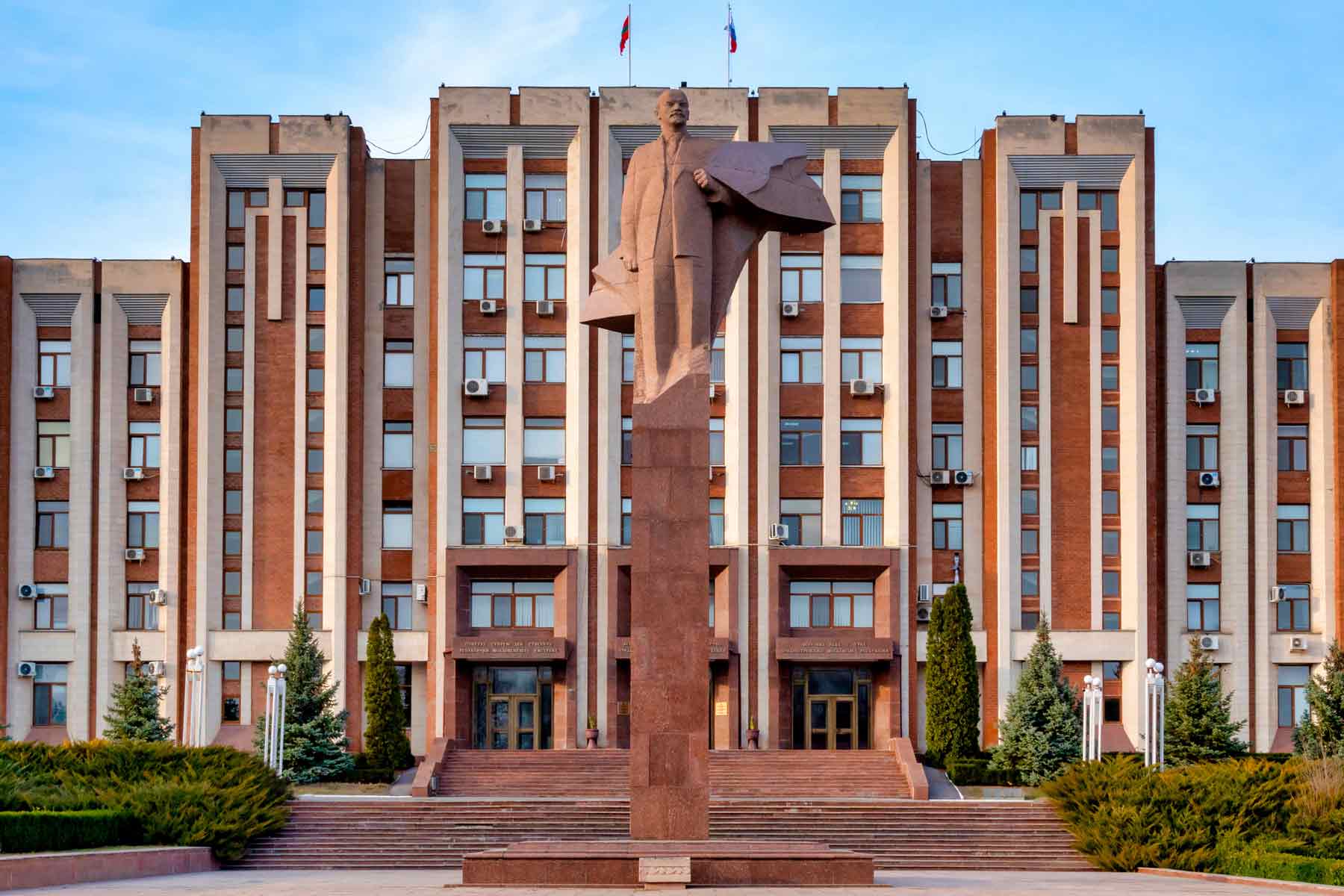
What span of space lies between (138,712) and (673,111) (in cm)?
2002

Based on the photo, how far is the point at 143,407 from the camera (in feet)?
140

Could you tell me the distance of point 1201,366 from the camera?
140ft

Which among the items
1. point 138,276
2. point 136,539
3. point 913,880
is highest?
point 138,276

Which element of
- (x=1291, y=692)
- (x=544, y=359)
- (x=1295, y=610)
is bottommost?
(x=1291, y=692)

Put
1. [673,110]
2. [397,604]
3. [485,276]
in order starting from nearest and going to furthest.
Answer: [673,110] < [485,276] < [397,604]

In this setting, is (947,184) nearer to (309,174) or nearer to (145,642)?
(309,174)

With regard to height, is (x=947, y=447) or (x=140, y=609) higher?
(x=947, y=447)

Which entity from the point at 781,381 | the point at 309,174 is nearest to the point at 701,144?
the point at 781,381

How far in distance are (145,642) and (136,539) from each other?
2416mm

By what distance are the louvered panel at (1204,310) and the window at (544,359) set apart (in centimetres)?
1421

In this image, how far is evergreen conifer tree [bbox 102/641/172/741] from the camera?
1435 inches

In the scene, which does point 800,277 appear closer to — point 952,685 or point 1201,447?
point 952,685

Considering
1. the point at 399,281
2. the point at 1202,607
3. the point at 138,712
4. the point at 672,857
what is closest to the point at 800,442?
the point at 399,281

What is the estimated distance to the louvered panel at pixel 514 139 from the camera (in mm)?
40969
